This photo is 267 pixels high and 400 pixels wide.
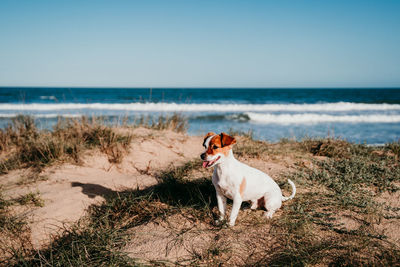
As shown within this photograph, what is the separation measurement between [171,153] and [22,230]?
311 cm

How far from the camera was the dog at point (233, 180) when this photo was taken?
250 centimetres

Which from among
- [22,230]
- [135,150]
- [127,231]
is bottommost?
[22,230]

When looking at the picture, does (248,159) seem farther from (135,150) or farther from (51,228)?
(51,228)

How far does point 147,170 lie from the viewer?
494 centimetres

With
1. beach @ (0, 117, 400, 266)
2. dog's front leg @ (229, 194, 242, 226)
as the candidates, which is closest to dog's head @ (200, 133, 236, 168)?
dog's front leg @ (229, 194, 242, 226)

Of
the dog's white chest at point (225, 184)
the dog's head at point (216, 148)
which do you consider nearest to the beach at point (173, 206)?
the dog's white chest at point (225, 184)

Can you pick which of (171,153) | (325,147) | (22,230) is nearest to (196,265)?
(22,230)

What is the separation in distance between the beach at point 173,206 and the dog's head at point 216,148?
83cm

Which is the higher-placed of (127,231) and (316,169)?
(316,169)

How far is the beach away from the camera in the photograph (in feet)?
7.95

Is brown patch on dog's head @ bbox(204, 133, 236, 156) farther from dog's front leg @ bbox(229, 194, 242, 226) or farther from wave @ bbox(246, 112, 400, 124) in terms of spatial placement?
wave @ bbox(246, 112, 400, 124)

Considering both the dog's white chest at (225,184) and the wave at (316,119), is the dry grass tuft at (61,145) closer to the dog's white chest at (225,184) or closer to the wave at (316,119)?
the dog's white chest at (225,184)

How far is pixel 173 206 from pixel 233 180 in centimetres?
112

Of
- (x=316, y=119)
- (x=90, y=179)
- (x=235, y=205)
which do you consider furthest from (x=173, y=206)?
(x=316, y=119)
